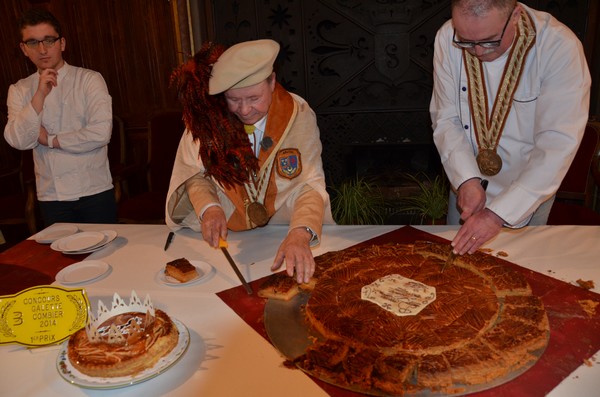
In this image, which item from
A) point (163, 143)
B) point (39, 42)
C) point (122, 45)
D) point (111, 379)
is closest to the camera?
point (111, 379)

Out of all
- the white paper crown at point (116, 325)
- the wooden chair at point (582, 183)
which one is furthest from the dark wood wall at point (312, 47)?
the white paper crown at point (116, 325)

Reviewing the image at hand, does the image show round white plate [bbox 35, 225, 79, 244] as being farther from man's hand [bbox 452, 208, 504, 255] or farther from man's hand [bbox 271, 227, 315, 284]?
man's hand [bbox 452, 208, 504, 255]

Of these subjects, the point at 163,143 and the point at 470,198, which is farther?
the point at 163,143

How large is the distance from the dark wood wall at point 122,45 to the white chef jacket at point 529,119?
9.66ft

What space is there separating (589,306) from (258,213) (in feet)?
4.19

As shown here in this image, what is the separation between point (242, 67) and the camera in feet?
5.71

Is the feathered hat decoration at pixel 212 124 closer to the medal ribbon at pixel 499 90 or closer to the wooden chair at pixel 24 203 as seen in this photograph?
the medal ribbon at pixel 499 90

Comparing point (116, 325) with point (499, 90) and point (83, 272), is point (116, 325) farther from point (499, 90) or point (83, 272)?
point (499, 90)

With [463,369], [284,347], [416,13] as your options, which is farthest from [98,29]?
[463,369]

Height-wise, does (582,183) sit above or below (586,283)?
below

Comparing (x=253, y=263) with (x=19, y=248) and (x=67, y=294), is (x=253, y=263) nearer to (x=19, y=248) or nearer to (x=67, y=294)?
(x=67, y=294)

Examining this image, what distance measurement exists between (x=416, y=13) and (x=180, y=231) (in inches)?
123

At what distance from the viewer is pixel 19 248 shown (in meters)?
2.09

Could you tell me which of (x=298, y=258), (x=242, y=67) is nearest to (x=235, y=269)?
(x=298, y=258)
